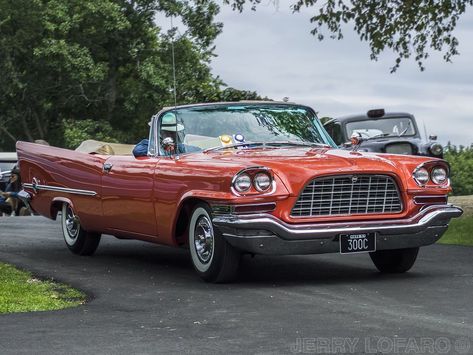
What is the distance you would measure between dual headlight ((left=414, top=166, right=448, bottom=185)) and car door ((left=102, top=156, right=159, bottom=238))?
2.41 m

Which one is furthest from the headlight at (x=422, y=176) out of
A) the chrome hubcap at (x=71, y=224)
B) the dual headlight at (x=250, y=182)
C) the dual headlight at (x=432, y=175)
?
the chrome hubcap at (x=71, y=224)

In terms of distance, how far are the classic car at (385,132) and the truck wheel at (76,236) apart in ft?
26.4

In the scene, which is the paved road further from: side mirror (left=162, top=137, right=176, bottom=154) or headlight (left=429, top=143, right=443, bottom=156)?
headlight (left=429, top=143, right=443, bottom=156)

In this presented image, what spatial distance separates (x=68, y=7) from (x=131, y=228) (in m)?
36.0

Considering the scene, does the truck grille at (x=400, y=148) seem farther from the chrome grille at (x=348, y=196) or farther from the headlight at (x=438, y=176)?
the chrome grille at (x=348, y=196)

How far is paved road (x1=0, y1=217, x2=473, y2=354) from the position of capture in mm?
6922

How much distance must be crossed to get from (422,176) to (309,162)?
1.08 m

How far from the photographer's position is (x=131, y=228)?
37.2ft

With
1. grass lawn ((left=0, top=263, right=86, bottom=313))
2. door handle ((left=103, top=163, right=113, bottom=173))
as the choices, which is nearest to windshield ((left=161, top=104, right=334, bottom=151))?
door handle ((left=103, top=163, right=113, bottom=173))

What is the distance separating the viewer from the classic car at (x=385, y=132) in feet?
67.7

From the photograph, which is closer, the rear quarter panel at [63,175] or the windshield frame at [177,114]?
the windshield frame at [177,114]

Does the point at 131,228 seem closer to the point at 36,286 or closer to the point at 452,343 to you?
the point at 36,286

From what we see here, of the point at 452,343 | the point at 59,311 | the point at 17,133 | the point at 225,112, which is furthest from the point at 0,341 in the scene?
the point at 17,133

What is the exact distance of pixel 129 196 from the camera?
11.2 metres
